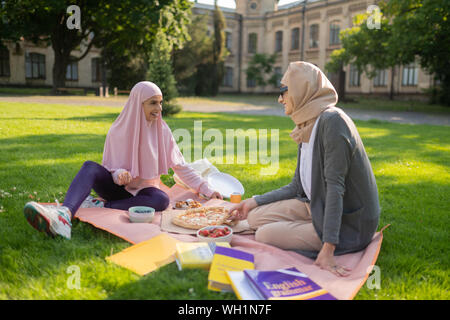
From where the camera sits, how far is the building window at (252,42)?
3834 cm

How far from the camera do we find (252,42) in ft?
127

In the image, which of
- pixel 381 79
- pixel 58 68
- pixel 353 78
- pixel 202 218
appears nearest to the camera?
pixel 202 218

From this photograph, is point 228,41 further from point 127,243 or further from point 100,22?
point 127,243

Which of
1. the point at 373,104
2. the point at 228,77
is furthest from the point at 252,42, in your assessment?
the point at 373,104

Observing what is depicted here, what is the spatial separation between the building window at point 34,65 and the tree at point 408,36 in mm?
20677

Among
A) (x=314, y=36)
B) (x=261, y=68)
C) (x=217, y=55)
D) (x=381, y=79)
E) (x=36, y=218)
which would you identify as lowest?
(x=36, y=218)

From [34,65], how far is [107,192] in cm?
2748

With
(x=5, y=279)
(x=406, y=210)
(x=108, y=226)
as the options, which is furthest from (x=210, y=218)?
(x=406, y=210)

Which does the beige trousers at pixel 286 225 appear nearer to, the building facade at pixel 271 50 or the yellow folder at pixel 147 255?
the yellow folder at pixel 147 255

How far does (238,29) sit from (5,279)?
38.4 m

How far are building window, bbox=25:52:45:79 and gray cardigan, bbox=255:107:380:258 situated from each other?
28745 mm

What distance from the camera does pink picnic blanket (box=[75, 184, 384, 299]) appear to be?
2.25 metres
